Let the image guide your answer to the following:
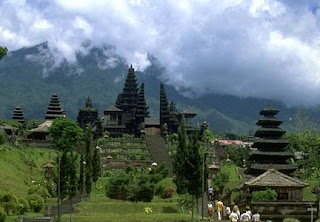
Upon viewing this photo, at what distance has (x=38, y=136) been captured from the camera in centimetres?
10081

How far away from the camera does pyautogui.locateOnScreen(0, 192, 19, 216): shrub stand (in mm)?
41531

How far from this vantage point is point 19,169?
198 ft

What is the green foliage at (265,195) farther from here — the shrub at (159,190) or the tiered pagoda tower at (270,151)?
the shrub at (159,190)

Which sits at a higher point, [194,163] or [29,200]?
[194,163]

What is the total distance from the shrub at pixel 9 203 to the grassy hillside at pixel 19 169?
17.8ft

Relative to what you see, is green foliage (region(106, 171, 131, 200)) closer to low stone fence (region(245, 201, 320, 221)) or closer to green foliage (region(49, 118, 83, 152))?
low stone fence (region(245, 201, 320, 221))

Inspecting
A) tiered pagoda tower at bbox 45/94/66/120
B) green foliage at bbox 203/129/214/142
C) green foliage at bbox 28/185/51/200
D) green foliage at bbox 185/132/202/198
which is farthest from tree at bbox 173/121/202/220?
tiered pagoda tower at bbox 45/94/66/120

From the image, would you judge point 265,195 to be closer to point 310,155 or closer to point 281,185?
point 281,185

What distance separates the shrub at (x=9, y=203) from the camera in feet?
136

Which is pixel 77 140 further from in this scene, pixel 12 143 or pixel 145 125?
pixel 145 125

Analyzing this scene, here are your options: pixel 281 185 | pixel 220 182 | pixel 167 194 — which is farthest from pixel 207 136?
pixel 281 185

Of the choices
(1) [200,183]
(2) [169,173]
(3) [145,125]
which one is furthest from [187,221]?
(3) [145,125]

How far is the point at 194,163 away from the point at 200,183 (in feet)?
4.66

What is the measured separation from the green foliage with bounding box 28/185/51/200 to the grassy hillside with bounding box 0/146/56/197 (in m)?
0.64
